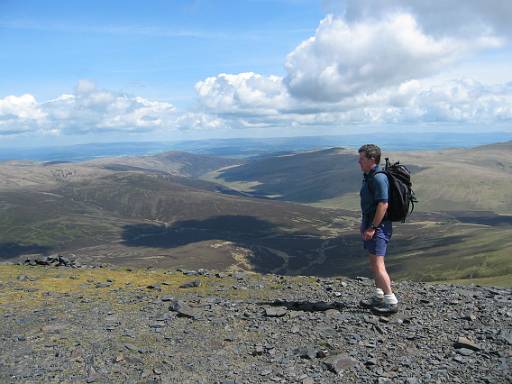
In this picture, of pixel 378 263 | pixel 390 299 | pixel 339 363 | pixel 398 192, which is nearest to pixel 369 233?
pixel 378 263

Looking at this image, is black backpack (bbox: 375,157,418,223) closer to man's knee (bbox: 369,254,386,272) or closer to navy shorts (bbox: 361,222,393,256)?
navy shorts (bbox: 361,222,393,256)

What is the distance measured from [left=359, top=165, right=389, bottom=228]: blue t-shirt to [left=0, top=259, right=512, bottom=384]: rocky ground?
3.71 meters

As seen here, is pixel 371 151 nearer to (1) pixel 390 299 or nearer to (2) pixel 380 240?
(2) pixel 380 240

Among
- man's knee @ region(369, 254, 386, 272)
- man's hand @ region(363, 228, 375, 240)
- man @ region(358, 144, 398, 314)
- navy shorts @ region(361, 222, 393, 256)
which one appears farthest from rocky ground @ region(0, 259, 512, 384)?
man's hand @ region(363, 228, 375, 240)

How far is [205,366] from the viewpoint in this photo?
13.2 metres

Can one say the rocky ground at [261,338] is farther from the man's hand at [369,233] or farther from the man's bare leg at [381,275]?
the man's hand at [369,233]

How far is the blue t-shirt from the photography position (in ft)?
50.0

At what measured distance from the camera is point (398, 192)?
50.8 ft

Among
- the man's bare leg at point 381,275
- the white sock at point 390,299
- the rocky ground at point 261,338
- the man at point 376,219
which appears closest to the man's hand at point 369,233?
the man at point 376,219

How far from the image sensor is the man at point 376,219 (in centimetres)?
1527

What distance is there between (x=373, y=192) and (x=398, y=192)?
83 cm

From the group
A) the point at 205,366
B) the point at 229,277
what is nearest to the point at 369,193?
the point at 205,366

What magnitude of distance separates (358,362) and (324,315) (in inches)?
163

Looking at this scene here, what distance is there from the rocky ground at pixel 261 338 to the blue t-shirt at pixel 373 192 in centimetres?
371
